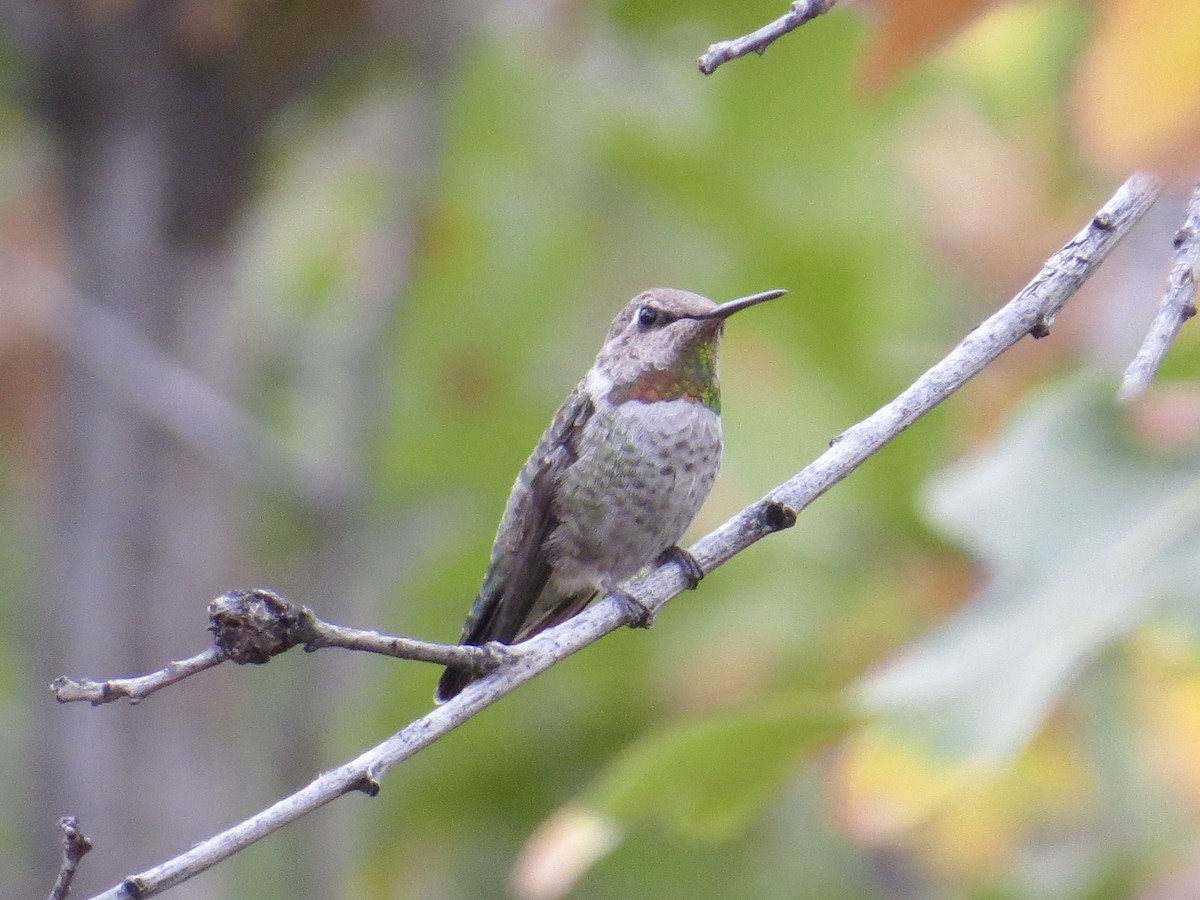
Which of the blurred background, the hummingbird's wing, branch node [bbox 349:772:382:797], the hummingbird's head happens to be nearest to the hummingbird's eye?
the hummingbird's head

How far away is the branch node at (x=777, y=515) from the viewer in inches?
83.3

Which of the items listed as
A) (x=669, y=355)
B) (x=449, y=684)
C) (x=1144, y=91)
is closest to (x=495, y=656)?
(x=449, y=684)

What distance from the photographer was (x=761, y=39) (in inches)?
66.9

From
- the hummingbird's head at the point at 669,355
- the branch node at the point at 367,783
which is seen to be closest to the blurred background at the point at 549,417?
the hummingbird's head at the point at 669,355

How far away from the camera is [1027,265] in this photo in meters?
5.85

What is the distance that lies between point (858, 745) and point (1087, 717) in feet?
9.29

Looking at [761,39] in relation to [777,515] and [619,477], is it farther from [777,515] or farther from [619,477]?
[619,477]

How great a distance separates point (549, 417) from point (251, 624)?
4.13 meters

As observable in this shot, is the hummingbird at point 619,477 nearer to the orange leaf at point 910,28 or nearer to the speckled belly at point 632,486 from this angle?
the speckled belly at point 632,486

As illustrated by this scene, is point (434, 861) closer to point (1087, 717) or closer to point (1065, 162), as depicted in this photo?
point (1087, 717)

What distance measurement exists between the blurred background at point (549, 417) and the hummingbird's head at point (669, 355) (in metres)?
0.60

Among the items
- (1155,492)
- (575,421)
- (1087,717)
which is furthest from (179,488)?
(1087,717)

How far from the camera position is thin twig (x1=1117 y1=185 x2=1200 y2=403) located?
2080mm

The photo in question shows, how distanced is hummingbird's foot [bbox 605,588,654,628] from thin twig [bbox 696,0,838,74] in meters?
0.94
